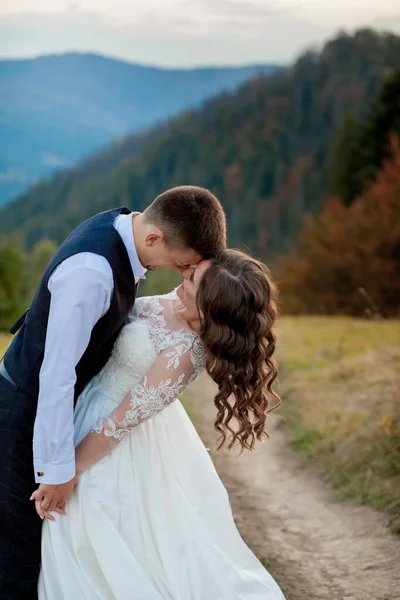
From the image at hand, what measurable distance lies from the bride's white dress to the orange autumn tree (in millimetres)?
15319

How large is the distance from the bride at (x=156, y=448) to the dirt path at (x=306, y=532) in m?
1.00

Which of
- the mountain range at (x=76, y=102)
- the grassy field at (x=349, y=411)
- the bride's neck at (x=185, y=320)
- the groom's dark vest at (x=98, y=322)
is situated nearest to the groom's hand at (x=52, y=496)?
the groom's dark vest at (x=98, y=322)

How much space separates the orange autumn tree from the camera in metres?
19.3

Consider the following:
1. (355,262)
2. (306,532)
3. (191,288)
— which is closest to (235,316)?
(191,288)

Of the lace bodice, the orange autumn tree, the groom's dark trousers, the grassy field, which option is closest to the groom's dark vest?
the groom's dark trousers

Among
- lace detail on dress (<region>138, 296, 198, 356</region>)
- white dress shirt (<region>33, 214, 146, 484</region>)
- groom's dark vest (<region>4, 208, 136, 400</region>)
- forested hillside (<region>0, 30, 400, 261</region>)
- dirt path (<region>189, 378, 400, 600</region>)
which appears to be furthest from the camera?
forested hillside (<region>0, 30, 400, 261</region>)

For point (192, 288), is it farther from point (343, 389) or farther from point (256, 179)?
point (256, 179)

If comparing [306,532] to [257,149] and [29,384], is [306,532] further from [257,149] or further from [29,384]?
[257,149]

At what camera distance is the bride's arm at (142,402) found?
2992 millimetres

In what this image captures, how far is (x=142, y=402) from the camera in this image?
299 cm

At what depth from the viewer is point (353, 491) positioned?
5258 mm

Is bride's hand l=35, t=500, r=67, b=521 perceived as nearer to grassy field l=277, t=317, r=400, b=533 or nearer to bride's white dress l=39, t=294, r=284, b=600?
bride's white dress l=39, t=294, r=284, b=600

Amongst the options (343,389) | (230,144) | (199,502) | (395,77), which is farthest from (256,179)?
(199,502)

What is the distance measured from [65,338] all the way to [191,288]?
0.61m
